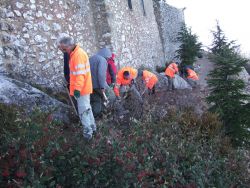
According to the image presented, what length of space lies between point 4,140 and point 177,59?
2067 centimetres

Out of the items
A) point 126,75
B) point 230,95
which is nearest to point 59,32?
point 126,75

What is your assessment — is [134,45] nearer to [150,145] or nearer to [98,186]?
[150,145]

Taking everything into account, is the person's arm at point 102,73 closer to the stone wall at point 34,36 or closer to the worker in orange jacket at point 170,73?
the stone wall at point 34,36

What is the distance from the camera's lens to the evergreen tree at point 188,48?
2177 centimetres

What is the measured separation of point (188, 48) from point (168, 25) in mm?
2356

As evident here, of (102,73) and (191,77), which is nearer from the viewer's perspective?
(102,73)

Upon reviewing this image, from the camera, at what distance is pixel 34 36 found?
25.8 feet

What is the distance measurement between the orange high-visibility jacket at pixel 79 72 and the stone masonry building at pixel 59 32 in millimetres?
2006

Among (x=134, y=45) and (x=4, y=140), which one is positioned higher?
(x=134, y=45)

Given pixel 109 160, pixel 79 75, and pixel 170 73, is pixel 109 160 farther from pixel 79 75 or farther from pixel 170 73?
pixel 170 73

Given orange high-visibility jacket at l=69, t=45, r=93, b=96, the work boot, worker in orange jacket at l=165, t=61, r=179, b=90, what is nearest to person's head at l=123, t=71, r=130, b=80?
orange high-visibility jacket at l=69, t=45, r=93, b=96

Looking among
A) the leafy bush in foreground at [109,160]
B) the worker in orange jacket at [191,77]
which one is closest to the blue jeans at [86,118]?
the leafy bush in foreground at [109,160]

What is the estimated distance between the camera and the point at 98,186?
404 centimetres

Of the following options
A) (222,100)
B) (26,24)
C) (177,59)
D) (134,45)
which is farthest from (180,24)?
(26,24)
